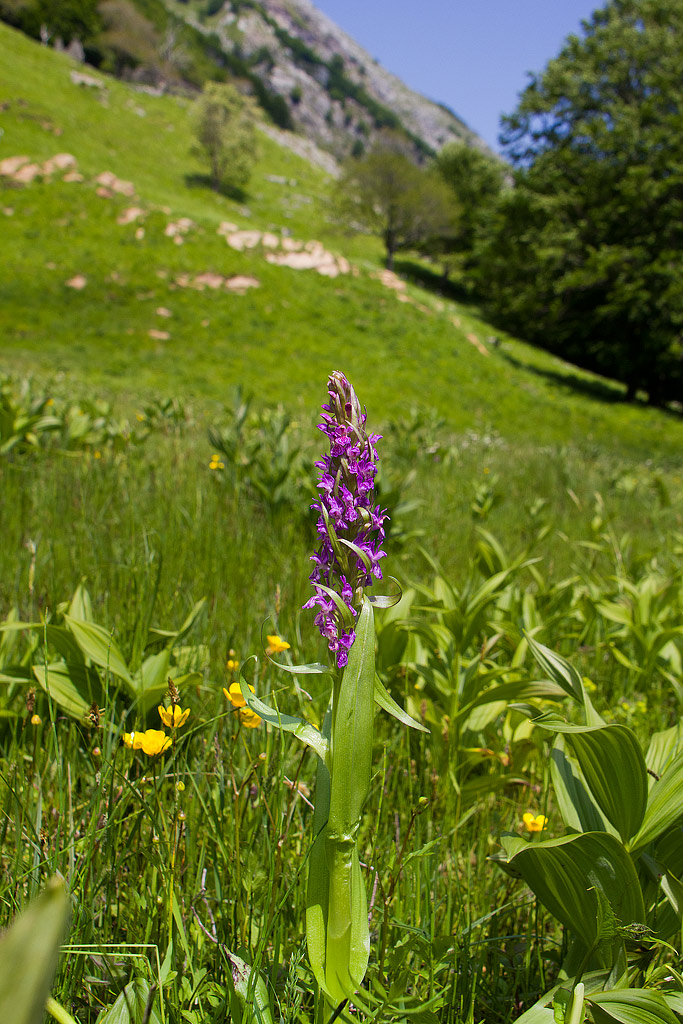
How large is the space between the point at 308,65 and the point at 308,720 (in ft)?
558

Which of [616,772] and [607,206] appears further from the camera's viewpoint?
[607,206]

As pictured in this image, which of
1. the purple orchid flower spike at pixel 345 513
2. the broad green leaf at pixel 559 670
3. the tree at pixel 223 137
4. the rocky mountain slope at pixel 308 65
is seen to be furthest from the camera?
the rocky mountain slope at pixel 308 65

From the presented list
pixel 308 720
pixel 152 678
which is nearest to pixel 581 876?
pixel 308 720

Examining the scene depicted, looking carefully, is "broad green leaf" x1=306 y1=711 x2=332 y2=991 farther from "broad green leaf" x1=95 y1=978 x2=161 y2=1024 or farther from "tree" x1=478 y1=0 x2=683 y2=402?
"tree" x1=478 y1=0 x2=683 y2=402

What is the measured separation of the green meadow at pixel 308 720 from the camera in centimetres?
100

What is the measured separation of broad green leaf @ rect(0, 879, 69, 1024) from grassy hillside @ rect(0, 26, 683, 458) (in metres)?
10.7

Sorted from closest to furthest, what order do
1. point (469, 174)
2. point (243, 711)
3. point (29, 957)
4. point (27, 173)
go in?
1. point (29, 957)
2. point (243, 711)
3. point (27, 173)
4. point (469, 174)

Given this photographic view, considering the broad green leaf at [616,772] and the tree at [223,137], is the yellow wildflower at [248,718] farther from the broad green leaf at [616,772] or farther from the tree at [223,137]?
the tree at [223,137]

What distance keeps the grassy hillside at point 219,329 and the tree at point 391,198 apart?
13405 mm

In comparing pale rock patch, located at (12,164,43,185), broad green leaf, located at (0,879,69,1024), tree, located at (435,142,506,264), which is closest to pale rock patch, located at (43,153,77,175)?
pale rock patch, located at (12,164,43,185)

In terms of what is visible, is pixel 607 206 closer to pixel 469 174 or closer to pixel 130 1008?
pixel 130 1008

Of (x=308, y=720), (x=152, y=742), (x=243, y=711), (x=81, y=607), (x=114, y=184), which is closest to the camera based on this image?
(x=152, y=742)

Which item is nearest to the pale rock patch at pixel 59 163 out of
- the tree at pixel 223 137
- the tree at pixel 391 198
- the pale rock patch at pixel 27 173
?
the pale rock patch at pixel 27 173

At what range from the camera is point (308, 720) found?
1.38 metres
